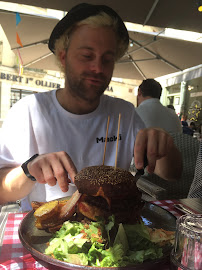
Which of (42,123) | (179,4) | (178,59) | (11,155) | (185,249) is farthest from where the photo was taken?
(178,59)

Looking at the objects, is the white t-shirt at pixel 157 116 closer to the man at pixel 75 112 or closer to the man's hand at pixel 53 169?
the man at pixel 75 112

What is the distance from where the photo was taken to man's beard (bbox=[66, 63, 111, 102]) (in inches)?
71.6

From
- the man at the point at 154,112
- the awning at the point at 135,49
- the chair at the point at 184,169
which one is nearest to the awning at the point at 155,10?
the awning at the point at 135,49

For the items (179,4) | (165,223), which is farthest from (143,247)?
(179,4)

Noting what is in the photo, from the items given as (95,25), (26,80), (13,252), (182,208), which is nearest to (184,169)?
(182,208)

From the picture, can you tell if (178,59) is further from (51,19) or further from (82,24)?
(82,24)

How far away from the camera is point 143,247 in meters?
0.86

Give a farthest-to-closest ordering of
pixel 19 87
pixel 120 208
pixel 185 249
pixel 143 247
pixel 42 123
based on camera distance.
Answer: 1. pixel 19 87
2. pixel 42 123
3. pixel 120 208
4. pixel 143 247
5. pixel 185 249

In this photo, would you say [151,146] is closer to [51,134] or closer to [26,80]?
[51,134]

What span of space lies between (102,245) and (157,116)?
3510 mm

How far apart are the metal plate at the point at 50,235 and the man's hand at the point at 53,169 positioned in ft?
0.65

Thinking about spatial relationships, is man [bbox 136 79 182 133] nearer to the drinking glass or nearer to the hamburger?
the hamburger

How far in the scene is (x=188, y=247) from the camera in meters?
0.73

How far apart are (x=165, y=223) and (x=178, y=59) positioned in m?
4.76
